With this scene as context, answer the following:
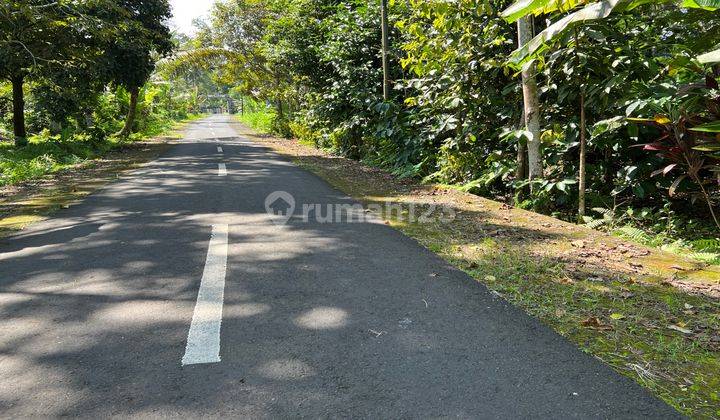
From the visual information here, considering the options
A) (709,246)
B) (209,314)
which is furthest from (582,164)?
(209,314)

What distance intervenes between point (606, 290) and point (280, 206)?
4.91 m

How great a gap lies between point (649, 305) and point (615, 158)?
368 cm

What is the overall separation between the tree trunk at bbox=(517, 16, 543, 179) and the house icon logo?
12.0 feet

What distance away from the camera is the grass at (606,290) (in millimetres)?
2803

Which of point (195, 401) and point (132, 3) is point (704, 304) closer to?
point (195, 401)

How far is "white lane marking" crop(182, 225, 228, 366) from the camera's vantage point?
2914mm

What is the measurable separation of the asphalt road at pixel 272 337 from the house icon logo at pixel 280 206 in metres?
1.06

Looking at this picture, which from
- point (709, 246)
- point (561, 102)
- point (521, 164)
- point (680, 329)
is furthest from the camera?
point (521, 164)

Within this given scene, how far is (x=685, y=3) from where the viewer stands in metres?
3.20

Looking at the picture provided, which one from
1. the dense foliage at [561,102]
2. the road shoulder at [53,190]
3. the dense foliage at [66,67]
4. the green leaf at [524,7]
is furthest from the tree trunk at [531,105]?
the dense foliage at [66,67]

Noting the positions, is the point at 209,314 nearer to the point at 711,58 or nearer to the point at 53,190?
the point at 711,58

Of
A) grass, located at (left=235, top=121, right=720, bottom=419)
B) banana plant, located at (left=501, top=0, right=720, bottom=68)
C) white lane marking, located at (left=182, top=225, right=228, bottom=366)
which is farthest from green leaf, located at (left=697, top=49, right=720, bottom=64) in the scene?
white lane marking, located at (left=182, top=225, right=228, bottom=366)

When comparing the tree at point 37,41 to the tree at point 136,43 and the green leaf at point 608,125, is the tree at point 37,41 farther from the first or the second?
the green leaf at point 608,125

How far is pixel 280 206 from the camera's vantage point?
7633mm
